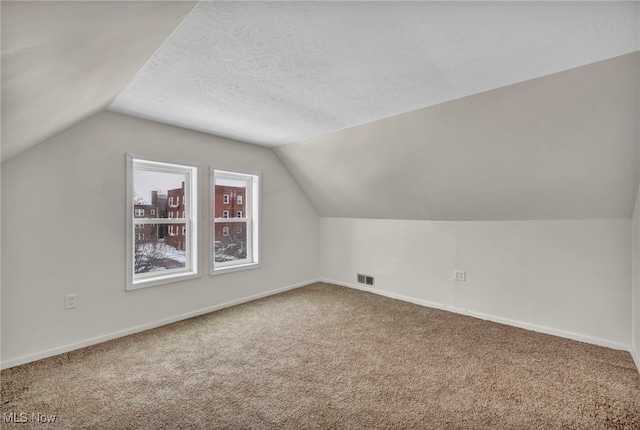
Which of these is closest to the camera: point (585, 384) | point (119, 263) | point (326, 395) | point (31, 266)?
point (326, 395)

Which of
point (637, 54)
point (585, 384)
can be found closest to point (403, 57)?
point (637, 54)

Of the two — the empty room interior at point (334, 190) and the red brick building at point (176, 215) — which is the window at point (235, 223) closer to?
the empty room interior at point (334, 190)

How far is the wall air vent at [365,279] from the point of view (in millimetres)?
4418

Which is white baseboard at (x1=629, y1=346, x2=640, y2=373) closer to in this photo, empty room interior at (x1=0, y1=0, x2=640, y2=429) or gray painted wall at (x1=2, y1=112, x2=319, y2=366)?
empty room interior at (x1=0, y1=0, x2=640, y2=429)

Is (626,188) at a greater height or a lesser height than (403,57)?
lesser

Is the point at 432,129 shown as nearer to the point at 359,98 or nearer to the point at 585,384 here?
the point at 359,98

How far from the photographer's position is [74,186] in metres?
2.58

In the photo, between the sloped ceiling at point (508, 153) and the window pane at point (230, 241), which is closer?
the sloped ceiling at point (508, 153)

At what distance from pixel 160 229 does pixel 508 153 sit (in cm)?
353

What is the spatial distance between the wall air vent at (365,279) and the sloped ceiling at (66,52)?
3653mm

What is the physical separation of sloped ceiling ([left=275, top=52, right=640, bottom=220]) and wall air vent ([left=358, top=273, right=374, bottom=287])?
1.05 m

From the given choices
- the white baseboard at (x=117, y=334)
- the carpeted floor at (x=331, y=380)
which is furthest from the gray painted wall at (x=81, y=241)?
the carpeted floor at (x=331, y=380)

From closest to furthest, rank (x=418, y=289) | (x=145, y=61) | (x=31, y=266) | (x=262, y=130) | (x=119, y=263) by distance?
(x=145, y=61), (x=31, y=266), (x=119, y=263), (x=262, y=130), (x=418, y=289)

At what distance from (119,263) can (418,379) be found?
9.21 ft
